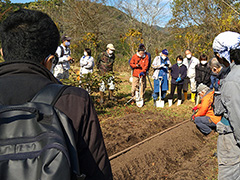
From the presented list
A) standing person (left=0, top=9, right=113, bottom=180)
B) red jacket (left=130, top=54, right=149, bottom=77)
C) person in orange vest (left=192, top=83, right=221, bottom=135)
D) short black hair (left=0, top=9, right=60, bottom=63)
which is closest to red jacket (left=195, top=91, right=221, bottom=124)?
person in orange vest (left=192, top=83, right=221, bottom=135)

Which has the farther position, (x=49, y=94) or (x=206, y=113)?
(x=206, y=113)

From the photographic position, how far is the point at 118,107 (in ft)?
30.8

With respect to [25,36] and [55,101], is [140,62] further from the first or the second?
[55,101]

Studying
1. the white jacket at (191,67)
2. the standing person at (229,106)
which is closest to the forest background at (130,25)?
the white jacket at (191,67)

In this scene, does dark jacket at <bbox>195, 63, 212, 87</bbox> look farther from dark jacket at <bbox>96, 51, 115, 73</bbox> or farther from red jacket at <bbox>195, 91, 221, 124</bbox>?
dark jacket at <bbox>96, 51, 115, 73</bbox>

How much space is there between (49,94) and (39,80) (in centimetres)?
12

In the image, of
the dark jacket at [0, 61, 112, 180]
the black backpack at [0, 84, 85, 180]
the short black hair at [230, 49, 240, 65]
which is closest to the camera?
the black backpack at [0, 84, 85, 180]

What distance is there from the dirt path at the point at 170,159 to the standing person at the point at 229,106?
6.60ft

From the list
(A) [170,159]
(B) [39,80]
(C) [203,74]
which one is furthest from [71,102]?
(C) [203,74]

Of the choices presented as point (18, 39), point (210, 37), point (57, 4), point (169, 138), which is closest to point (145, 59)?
point (169, 138)

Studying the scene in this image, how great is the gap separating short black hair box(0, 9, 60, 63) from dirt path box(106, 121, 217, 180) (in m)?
3.68

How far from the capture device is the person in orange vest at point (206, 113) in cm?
661

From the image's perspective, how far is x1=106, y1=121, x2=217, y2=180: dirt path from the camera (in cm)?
473

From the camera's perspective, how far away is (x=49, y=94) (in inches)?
45.2
